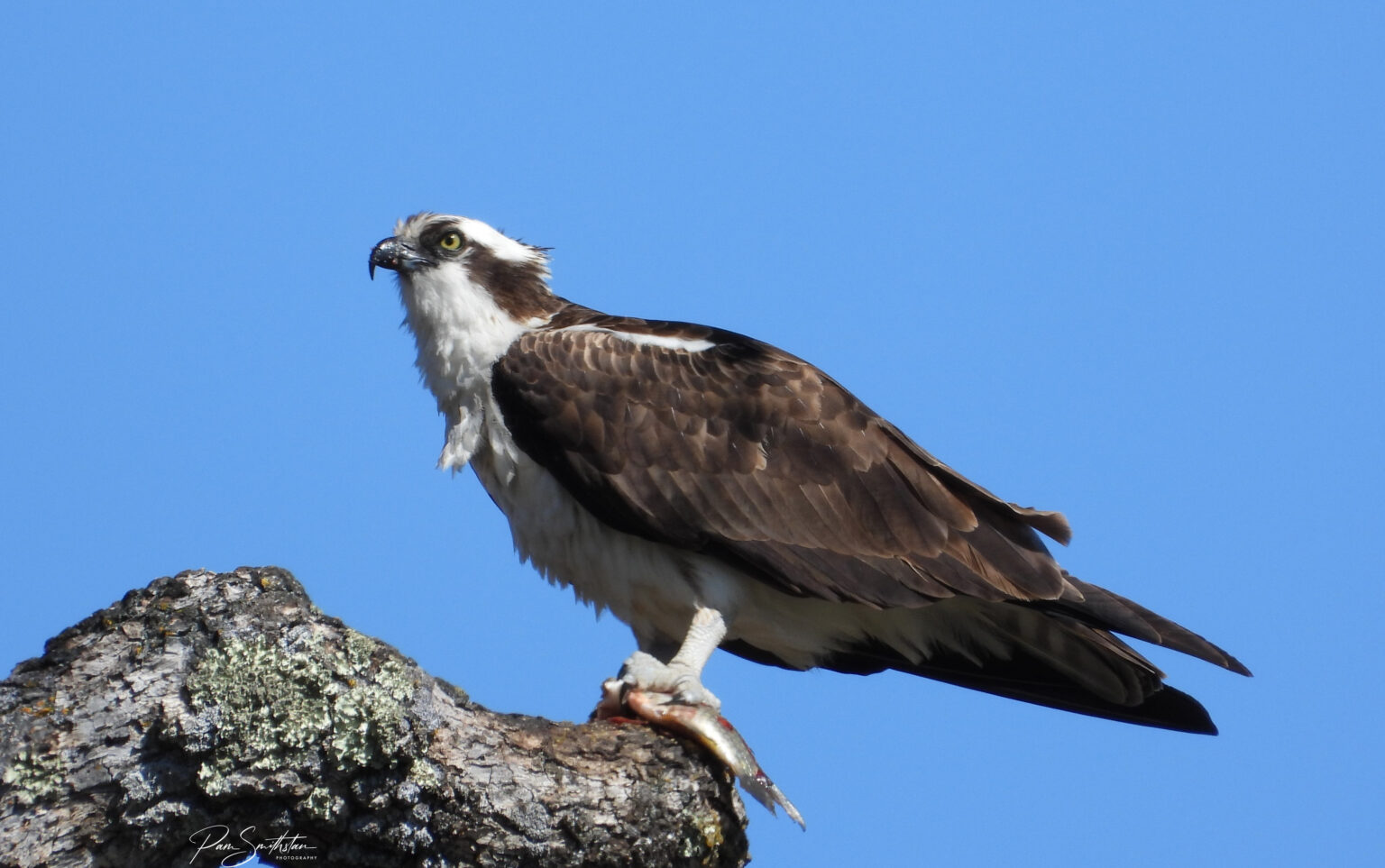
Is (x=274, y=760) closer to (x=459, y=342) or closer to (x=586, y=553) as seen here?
(x=586, y=553)

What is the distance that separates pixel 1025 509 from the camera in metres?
7.05

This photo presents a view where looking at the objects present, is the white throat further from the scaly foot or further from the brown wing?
the scaly foot

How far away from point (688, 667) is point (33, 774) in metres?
2.51

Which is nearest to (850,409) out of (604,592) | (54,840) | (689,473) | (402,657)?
(689,473)

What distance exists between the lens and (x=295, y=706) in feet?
16.2

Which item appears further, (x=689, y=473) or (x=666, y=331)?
(x=666, y=331)

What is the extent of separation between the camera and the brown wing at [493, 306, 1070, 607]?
6678mm

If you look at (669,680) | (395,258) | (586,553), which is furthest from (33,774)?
(395,258)

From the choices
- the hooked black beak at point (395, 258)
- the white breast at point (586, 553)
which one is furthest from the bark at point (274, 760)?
the hooked black beak at point (395, 258)

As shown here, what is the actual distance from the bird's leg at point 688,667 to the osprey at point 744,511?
2 cm

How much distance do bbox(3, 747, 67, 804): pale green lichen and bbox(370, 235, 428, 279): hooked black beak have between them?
3.28 m

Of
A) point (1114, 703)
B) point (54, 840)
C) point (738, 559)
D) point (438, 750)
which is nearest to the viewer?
point (54, 840)

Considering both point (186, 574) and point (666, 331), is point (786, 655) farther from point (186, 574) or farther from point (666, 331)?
point (186, 574)

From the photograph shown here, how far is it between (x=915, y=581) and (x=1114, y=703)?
1.19m
